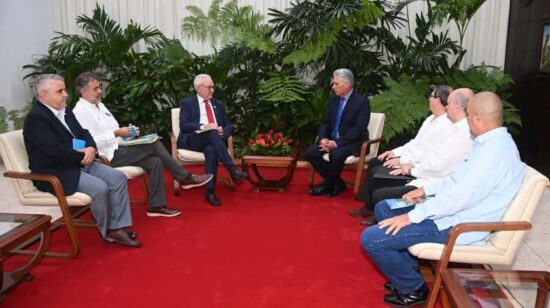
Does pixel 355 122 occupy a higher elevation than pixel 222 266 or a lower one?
higher

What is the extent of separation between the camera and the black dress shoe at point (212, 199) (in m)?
4.30

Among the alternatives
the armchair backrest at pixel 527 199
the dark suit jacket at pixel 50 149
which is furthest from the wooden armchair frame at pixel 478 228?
the dark suit jacket at pixel 50 149

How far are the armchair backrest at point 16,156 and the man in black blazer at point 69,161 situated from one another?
2.9 inches

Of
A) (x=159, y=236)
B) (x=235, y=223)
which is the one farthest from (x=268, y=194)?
(x=159, y=236)

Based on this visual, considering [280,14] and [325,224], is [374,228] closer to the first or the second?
[325,224]

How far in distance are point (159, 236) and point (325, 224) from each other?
136 cm

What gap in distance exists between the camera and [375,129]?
15.3 ft

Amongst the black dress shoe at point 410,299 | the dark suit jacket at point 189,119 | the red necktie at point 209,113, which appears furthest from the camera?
the red necktie at point 209,113

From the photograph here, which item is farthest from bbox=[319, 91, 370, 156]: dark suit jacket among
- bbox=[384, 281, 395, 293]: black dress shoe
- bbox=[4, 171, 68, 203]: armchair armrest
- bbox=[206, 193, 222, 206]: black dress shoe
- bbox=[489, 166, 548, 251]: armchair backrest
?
bbox=[4, 171, 68, 203]: armchair armrest

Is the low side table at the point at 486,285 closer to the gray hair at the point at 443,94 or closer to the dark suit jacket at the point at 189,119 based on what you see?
the gray hair at the point at 443,94

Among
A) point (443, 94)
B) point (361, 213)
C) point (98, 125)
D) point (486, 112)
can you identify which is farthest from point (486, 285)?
point (98, 125)

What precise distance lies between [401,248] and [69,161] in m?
2.32

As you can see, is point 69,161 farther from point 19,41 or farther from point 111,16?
point 111,16

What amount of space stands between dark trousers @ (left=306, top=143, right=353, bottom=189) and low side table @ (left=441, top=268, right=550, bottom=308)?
237 cm
